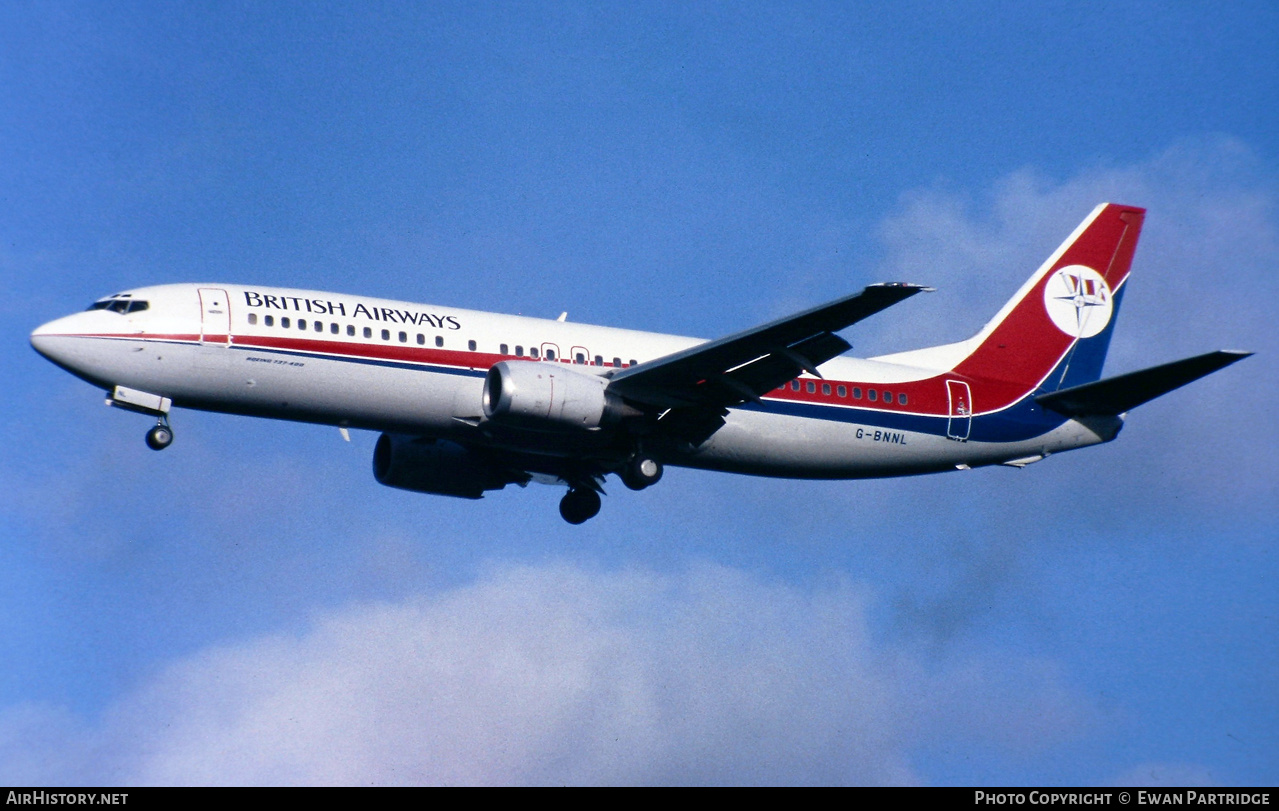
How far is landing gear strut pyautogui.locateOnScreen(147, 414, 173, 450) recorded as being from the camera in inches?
1394

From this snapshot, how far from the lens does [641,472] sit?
127 feet

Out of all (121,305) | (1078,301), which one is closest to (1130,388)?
(1078,301)

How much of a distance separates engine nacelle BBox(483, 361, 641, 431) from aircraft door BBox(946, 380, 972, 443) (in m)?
10.6

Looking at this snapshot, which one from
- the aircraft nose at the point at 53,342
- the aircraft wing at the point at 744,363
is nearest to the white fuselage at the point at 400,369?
the aircraft nose at the point at 53,342

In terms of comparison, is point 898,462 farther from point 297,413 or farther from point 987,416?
point 297,413

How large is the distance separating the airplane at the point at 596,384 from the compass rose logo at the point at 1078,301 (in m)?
0.09

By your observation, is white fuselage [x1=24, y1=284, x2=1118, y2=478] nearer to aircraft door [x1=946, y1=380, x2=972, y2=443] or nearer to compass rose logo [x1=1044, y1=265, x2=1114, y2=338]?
aircraft door [x1=946, y1=380, x2=972, y2=443]

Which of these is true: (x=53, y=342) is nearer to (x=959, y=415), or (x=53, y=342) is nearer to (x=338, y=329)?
(x=338, y=329)

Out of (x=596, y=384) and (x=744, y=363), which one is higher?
(x=744, y=363)

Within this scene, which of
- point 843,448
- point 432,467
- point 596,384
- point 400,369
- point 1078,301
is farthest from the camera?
point 1078,301

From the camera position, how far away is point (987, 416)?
141ft

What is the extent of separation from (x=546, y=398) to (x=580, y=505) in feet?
27.3

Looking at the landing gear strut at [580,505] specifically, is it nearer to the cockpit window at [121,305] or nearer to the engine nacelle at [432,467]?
the engine nacelle at [432,467]
